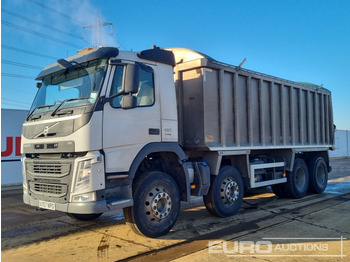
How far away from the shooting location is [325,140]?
10.5 meters

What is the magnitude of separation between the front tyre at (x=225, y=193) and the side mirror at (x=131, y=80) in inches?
109

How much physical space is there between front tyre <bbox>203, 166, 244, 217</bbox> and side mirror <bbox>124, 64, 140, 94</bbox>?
2770 millimetres

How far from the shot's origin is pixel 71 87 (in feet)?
16.6

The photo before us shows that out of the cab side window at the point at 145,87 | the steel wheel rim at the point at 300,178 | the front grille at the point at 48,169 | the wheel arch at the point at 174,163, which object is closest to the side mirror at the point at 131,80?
the cab side window at the point at 145,87

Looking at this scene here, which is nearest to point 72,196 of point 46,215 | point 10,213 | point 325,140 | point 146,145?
point 146,145

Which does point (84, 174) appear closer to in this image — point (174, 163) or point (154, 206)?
point (154, 206)

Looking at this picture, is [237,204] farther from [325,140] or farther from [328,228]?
[325,140]

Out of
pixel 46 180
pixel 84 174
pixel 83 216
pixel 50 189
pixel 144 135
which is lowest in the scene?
pixel 83 216

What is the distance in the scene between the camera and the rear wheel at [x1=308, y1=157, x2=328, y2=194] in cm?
961

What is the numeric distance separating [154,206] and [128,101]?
68.7 inches

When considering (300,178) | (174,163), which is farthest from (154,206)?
(300,178)

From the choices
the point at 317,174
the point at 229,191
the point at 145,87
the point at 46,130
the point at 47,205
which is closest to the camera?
the point at 47,205

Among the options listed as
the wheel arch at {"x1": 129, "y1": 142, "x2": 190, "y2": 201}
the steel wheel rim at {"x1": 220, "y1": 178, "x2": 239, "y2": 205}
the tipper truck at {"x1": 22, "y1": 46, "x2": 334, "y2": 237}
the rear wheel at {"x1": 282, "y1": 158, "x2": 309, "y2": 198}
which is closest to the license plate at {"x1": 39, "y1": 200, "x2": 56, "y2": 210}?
the tipper truck at {"x1": 22, "y1": 46, "x2": 334, "y2": 237}

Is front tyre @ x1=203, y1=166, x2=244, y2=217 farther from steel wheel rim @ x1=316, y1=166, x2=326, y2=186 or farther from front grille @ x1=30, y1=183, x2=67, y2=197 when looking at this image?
steel wheel rim @ x1=316, y1=166, x2=326, y2=186
